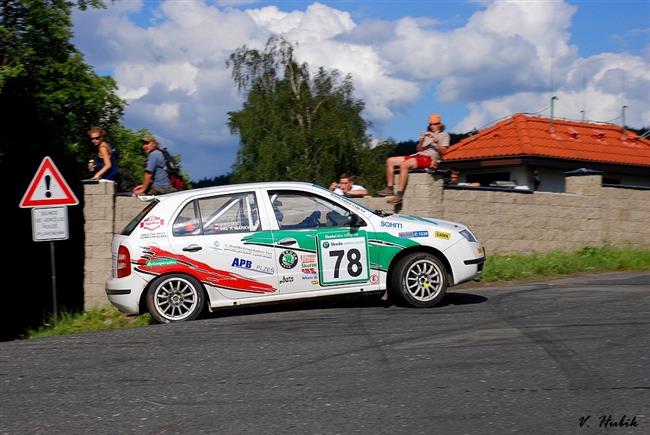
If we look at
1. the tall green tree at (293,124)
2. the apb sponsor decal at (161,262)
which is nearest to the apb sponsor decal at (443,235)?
Result: the apb sponsor decal at (161,262)

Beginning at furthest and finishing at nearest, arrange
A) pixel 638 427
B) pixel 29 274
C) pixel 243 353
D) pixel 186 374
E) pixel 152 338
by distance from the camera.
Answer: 1. pixel 29 274
2. pixel 152 338
3. pixel 243 353
4. pixel 186 374
5. pixel 638 427

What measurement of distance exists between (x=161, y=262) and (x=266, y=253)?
4.19 ft

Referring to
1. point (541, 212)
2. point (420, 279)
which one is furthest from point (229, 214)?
point (541, 212)

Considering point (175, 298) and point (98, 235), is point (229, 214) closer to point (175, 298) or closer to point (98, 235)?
point (175, 298)

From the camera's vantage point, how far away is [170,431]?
6418 millimetres

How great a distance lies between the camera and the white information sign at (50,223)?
13.9 m

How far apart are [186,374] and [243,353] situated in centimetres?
94

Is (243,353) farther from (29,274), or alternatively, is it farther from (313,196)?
(29,274)

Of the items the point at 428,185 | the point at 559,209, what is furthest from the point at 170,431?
the point at 559,209

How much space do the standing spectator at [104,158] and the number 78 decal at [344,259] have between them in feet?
17.2

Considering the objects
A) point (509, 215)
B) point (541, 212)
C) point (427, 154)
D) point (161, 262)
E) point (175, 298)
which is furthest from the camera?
point (541, 212)

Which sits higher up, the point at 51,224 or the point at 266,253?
the point at 51,224

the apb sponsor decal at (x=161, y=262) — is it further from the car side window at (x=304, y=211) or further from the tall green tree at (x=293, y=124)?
the tall green tree at (x=293, y=124)

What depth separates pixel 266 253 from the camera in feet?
37.8
